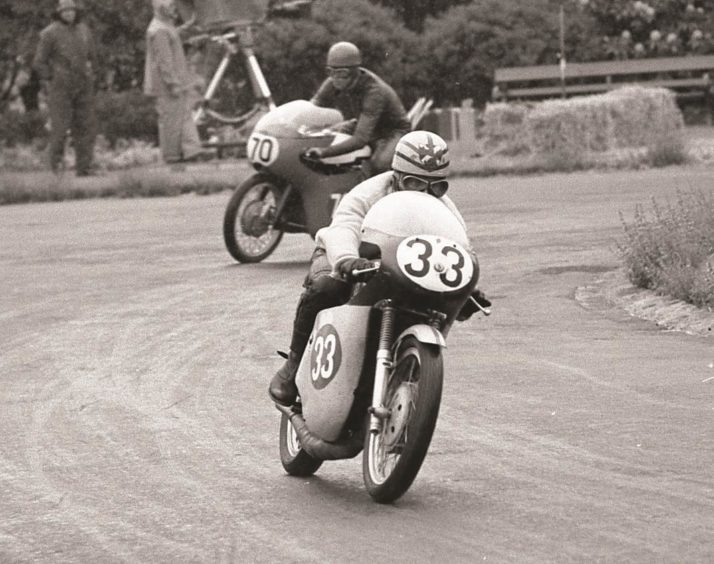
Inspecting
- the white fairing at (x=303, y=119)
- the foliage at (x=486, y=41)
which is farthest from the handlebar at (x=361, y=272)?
the foliage at (x=486, y=41)

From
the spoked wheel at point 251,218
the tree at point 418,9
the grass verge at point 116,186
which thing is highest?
the spoked wheel at point 251,218

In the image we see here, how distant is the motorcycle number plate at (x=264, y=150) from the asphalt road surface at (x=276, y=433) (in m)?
0.86

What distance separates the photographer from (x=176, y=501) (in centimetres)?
748

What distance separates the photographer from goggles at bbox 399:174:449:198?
771cm

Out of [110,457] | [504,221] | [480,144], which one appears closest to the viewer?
[110,457]

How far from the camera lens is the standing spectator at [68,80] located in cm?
2847

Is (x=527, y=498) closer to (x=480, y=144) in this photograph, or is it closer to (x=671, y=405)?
(x=671, y=405)

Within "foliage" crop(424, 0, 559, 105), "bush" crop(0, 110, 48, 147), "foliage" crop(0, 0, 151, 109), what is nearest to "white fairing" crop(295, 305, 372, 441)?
"foliage" crop(424, 0, 559, 105)

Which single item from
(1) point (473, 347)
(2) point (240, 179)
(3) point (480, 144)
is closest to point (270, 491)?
(1) point (473, 347)

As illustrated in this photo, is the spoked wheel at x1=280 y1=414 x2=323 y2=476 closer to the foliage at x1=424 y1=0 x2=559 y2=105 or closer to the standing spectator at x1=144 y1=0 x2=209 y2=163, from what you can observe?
the standing spectator at x1=144 y1=0 x2=209 y2=163

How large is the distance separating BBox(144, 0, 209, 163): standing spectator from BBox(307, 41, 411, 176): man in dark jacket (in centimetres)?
1290

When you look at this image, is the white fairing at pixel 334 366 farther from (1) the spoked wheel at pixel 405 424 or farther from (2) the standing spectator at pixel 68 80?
(2) the standing spectator at pixel 68 80

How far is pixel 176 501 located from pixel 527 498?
128 centimetres

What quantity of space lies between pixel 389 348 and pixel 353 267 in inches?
13.0
